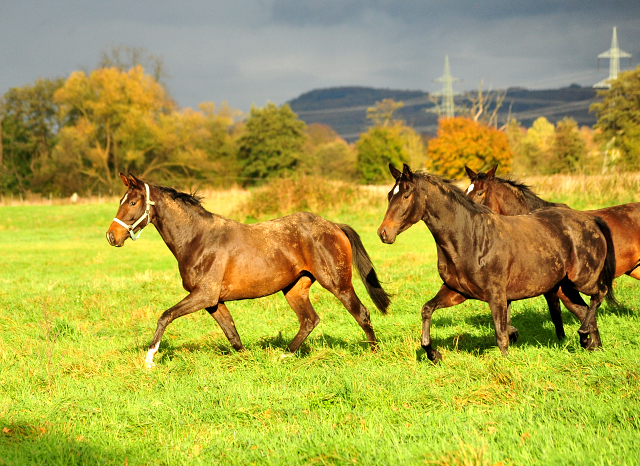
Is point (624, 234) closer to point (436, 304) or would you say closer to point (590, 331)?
point (590, 331)

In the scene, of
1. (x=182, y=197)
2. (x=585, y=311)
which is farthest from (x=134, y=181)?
(x=585, y=311)

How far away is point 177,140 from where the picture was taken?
56.6 m

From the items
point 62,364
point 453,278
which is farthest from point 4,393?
point 453,278

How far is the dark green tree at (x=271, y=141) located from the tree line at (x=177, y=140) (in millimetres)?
114

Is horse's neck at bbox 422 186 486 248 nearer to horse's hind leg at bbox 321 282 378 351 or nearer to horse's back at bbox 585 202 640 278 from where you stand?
horse's hind leg at bbox 321 282 378 351

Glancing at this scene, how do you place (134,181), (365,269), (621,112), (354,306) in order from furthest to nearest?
(621,112), (365,269), (354,306), (134,181)

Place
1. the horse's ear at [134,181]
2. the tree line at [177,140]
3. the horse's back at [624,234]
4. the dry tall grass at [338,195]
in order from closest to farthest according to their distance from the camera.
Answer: the horse's ear at [134,181] → the horse's back at [624,234] → the dry tall grass at [338,195] → the tree line at [177,140]

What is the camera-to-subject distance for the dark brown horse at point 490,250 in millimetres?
6113

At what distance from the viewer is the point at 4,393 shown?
19.0 ft

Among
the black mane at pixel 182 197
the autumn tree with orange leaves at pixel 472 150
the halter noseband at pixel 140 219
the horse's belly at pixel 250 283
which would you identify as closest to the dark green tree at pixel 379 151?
the autumn tree with orange leaves at pixel 472 150

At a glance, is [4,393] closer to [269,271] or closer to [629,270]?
[269,271]

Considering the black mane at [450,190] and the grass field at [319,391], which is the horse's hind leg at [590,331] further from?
→ the black mane at [450,190]

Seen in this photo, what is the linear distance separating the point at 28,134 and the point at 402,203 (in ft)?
209

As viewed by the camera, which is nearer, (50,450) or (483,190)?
(50,450)
